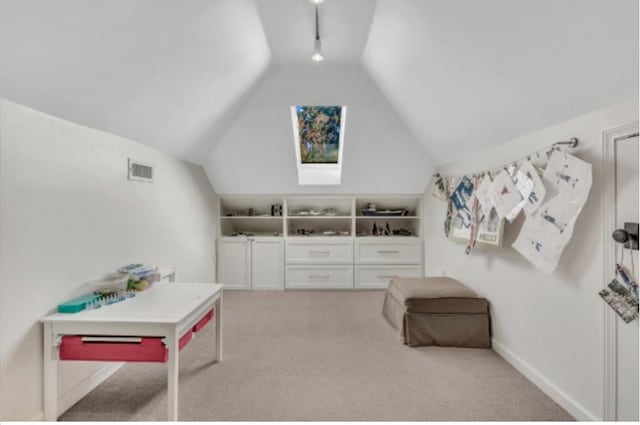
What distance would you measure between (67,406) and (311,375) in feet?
4.93

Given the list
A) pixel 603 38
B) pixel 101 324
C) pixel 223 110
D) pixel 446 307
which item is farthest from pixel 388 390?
pixel 223 110

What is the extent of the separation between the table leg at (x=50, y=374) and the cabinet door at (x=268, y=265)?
2790 mm

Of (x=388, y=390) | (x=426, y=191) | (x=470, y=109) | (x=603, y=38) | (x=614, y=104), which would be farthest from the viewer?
(x=426, y=191)

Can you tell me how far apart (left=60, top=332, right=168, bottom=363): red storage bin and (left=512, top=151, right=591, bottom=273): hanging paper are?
226 centimetres

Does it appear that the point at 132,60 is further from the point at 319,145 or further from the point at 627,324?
the point at 627,324

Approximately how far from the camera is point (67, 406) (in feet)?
5.51

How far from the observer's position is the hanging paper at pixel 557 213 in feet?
5.04

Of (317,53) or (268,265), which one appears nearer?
(317,53)

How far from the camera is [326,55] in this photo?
9.16ft

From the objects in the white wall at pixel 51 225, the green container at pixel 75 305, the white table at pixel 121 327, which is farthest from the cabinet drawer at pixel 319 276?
the green container at pixel 75 305

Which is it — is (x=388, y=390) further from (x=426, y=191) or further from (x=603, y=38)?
(x=426, y=191)

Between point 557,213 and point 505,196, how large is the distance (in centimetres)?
48

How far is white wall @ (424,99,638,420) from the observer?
1.50m

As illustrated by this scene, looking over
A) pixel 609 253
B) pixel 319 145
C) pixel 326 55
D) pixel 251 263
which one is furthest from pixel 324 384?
pixel 319 145
